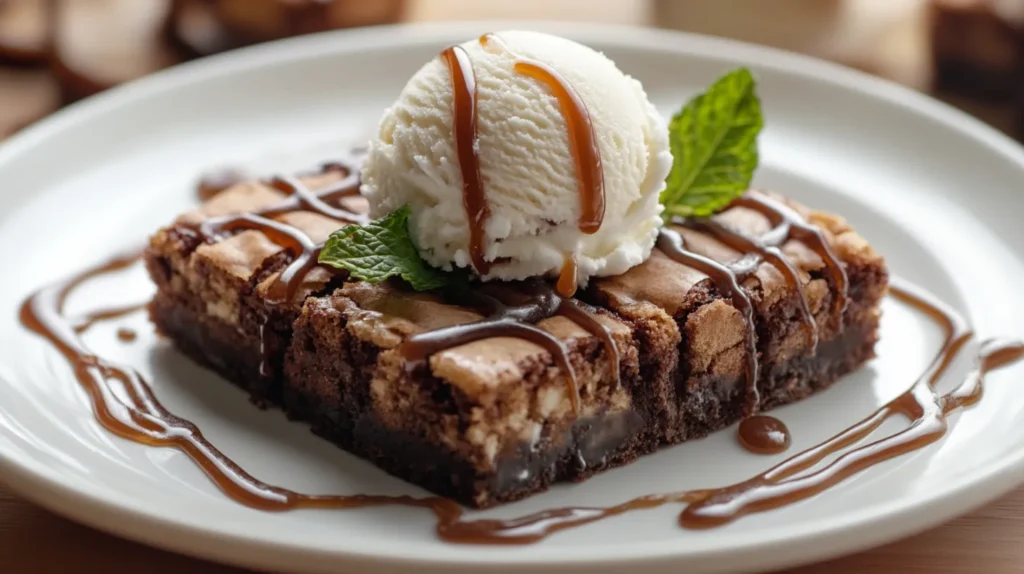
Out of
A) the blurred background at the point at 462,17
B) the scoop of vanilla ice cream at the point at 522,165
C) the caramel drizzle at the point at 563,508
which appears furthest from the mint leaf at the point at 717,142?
the blurred background at the point at 462,17

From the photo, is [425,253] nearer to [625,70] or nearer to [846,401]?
[846,401]

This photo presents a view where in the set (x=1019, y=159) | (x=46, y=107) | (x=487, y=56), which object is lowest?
(x=46, y=107)

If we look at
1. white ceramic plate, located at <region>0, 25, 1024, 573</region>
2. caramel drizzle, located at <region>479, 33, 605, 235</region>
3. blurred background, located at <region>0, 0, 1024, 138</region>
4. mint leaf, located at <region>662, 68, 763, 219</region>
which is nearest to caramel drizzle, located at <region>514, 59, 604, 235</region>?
caramel drizzle, located at <region>479, 33, 605, 235</region>

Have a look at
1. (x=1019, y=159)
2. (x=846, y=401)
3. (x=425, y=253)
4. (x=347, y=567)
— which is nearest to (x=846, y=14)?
(x=1019, y=159)

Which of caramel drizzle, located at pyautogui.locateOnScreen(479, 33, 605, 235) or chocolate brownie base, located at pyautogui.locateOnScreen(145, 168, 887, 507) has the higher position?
caramel drizzle, located at pyautogui.locateOnScreen(479, 33, 605, 235)

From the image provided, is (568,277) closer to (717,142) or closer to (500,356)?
(500,356)

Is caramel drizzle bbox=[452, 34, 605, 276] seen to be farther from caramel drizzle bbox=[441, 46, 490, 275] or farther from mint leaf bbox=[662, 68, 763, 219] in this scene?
mint leaf bbox=[662, 68, 763, 219]

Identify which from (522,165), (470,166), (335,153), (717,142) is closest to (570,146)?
(522,165)
